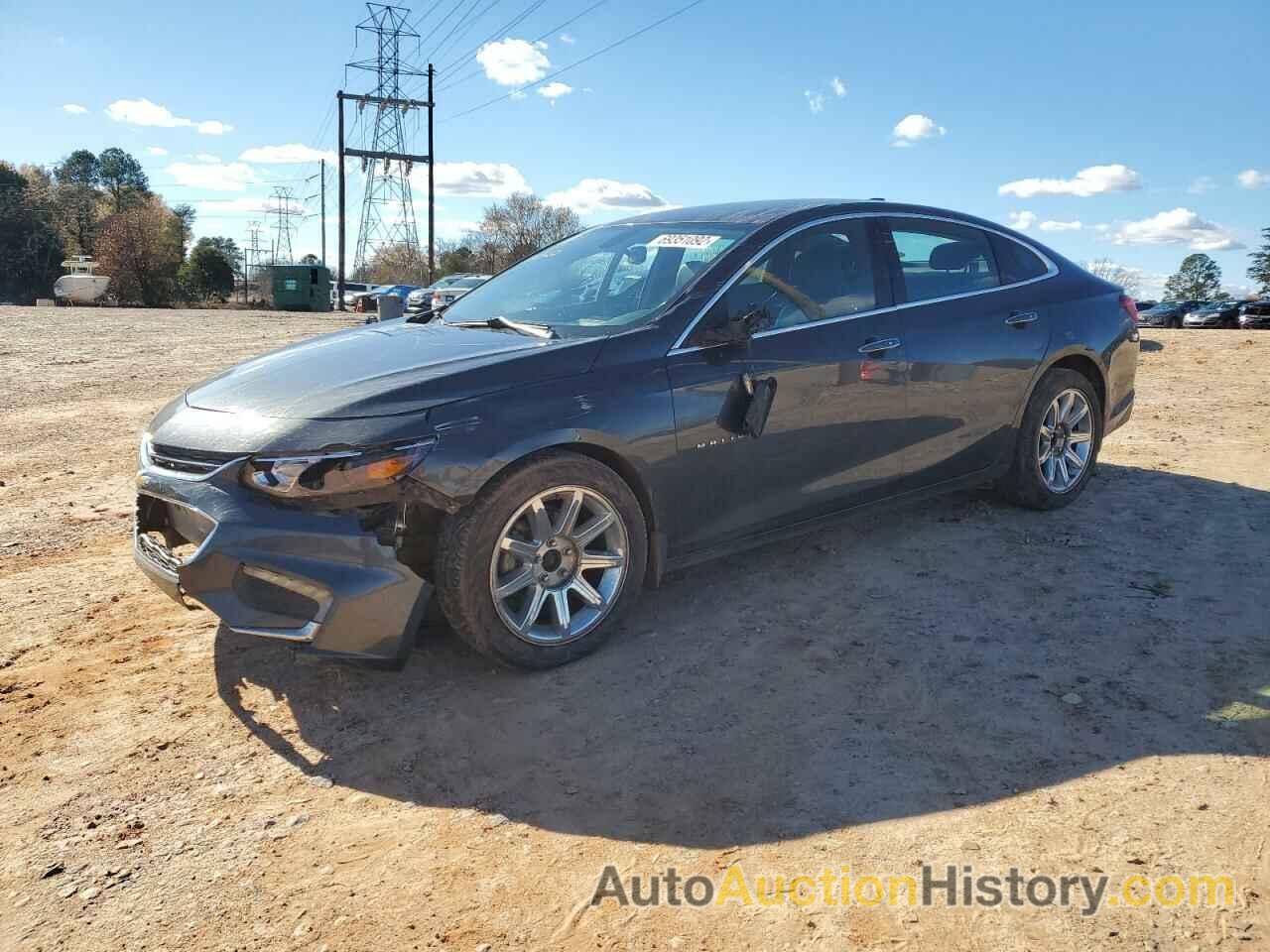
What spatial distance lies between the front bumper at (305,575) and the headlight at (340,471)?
0.22 ft

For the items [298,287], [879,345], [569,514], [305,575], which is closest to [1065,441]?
[879,345]

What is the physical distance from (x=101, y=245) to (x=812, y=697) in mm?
55811

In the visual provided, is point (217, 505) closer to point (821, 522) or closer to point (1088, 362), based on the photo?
point (821, 522)

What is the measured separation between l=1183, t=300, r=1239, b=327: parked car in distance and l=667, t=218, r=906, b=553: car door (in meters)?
42.6

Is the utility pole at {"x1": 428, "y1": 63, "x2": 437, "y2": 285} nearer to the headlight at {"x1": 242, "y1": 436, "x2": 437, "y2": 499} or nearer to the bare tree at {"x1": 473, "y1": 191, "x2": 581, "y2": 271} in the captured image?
the bare tree at {"x1": 473, "y1": 191, "x2": 581, "y2": 271}

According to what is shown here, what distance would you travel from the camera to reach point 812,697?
343 centimetres

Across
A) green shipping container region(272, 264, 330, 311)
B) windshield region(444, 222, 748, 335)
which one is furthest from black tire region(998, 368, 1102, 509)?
green shipping container region(272, 264, 330, 311)

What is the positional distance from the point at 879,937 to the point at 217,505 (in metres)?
2.42

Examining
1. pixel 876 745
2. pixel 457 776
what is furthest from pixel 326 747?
pixel 876 745

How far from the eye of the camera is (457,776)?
300cm

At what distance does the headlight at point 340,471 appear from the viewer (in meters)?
3.21

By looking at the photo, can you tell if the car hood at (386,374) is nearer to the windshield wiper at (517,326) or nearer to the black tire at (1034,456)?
the windshield wiper at (517,326)

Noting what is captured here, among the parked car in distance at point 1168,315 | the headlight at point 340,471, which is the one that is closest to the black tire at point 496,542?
the headlight at point 340,471

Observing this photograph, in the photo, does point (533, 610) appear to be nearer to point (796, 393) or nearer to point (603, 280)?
point (796, 393)
